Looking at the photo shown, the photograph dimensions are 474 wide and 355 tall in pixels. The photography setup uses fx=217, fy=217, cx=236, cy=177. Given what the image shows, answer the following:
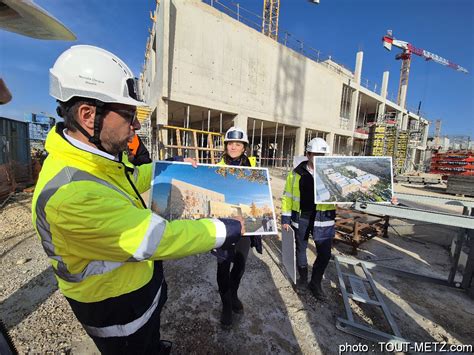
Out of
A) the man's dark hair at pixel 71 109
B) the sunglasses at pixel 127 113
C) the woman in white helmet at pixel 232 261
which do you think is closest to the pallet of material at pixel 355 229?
the woman in white helmet at pixel 232 261

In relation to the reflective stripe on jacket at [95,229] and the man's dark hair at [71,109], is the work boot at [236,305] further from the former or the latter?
the man's dark hair at [71,109]

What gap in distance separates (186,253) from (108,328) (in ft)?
2.14

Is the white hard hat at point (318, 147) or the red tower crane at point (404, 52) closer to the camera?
the white hard hat at point (318, 147)

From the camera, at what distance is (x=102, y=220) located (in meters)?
0.88

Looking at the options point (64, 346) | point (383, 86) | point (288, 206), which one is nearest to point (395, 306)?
point (288, 206)

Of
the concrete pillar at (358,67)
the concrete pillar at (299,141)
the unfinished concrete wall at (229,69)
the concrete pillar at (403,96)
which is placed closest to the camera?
the unfinished concrete wall at (229,69)

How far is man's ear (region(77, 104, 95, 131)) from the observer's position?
1087 mm

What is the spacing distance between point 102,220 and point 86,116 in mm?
579

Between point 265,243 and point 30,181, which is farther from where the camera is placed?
point 30,181

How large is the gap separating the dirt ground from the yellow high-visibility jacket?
153 cm

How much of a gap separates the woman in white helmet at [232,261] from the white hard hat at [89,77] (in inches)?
56.0

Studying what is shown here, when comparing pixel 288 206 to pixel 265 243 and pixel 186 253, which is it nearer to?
pixel 265 243

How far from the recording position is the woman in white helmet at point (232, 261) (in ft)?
7.70

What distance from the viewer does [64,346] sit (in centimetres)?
215
